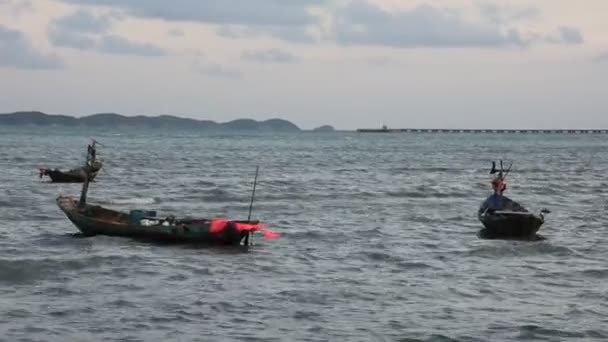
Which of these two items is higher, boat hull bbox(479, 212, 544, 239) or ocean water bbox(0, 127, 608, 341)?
boat hull bbox(479, 212, 544, 239)

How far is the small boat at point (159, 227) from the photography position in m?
42.7

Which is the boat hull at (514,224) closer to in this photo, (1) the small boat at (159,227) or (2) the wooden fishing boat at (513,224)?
(2) the wooden fishing boat at (513,224)

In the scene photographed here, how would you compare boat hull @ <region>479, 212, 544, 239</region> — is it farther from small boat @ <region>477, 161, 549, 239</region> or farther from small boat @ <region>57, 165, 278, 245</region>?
small boat @ <region>57, 165, 278, 245</region>

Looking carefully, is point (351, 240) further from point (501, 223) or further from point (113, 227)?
point (113, 227)

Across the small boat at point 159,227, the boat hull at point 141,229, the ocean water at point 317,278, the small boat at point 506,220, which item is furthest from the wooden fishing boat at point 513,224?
the boat hull at point 141,229

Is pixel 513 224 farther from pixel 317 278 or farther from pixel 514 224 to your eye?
pixel 317 278

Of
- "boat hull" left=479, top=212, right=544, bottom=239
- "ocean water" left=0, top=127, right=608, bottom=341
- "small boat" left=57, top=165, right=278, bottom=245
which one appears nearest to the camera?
"ocean water" left=0, top=127, right=608, bottom=341

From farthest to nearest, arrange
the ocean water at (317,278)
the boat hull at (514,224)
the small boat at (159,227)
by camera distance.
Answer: the boat hull at (514,224), the small boat at (159,227), the ocean water at (317,278)

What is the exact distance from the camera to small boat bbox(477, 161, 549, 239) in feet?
154

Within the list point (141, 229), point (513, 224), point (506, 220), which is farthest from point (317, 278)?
point (513, 224)

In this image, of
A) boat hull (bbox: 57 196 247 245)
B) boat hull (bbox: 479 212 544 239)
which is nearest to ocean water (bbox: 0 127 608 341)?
boat hull (bbox: 57 196 247 245)

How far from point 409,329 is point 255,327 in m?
4.31

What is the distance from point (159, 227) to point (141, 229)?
1.02 metres

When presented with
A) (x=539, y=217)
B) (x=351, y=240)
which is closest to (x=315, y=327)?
(x=351, y=240)
